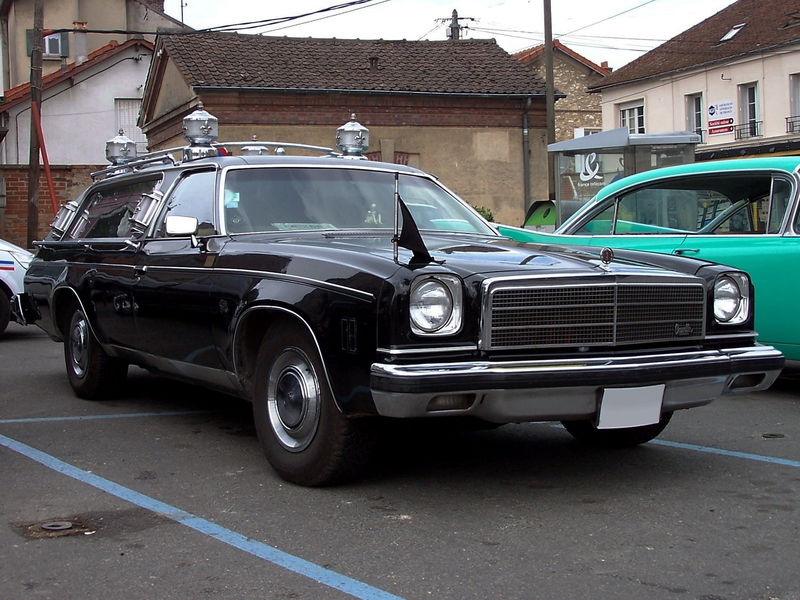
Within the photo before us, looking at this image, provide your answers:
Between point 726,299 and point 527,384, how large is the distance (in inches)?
53.2

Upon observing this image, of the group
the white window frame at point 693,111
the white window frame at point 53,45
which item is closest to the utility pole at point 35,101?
the white window frame at point 53,45

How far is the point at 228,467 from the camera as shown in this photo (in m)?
5.28

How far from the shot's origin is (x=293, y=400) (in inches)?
189

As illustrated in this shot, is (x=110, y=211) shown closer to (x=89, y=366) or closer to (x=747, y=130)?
(x=89, y=366)

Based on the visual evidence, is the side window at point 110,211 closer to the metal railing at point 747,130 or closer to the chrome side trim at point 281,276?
the chrome side trim at point 281,276

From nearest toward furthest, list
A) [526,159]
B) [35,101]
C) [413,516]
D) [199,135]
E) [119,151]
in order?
[413,516], [199,135], [119,151], [35,101], [526,159]

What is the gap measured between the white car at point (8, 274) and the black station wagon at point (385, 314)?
558cm

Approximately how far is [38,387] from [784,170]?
569 cm

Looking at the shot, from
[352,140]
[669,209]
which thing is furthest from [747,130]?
[352,140]

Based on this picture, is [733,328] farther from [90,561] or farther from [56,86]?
[56,86]

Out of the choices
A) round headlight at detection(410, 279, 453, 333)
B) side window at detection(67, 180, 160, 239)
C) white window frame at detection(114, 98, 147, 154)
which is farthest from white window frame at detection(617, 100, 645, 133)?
round headlight at detection(410, 279, 453, 333)

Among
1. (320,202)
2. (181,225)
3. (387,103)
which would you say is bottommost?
(181,225)

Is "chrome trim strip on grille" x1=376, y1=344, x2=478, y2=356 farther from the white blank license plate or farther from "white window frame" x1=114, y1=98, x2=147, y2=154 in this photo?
"white window frame" x1=114, y1=98, x2=147, y2=154

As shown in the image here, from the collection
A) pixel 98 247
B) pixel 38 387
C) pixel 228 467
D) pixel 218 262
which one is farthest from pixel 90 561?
pixel 38 387
